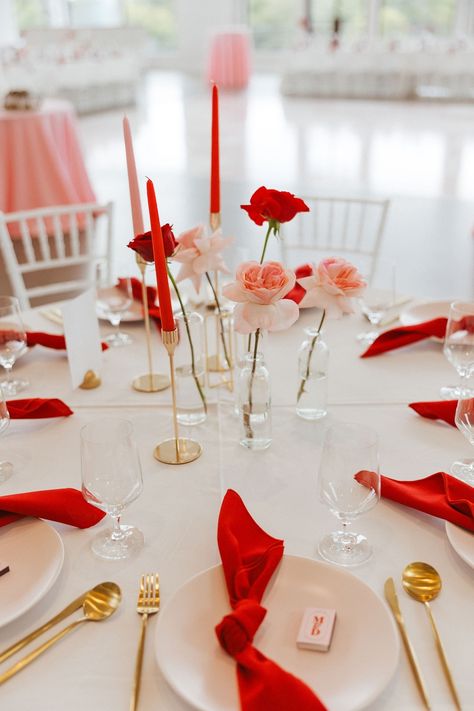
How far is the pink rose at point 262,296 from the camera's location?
1108 millimetres

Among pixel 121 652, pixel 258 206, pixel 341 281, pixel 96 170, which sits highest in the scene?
pixel 258 206

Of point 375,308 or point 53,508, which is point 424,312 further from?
point 53,508

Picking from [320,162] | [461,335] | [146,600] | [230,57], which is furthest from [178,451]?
[230,57]

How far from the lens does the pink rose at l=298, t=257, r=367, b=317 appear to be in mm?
1200

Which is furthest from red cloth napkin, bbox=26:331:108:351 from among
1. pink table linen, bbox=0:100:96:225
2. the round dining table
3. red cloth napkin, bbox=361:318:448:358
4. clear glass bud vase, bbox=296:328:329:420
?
pink table linen, bbox=0:100:96:225

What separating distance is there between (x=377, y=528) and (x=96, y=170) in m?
6.63

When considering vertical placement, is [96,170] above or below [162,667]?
below

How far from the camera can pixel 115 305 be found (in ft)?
5.70

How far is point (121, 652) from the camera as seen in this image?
90 cm

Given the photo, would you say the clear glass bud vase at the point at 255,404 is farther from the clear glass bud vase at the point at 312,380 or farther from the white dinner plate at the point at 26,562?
the white dinner plate at the point at 26,562

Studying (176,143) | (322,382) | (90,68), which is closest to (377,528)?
(322,382)

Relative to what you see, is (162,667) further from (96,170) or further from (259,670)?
(96,170)

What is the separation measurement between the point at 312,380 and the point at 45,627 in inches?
27.2

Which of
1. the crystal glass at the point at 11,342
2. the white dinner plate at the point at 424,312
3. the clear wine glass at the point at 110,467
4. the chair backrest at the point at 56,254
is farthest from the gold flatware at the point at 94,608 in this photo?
the chair backrest at the point at 56,254
